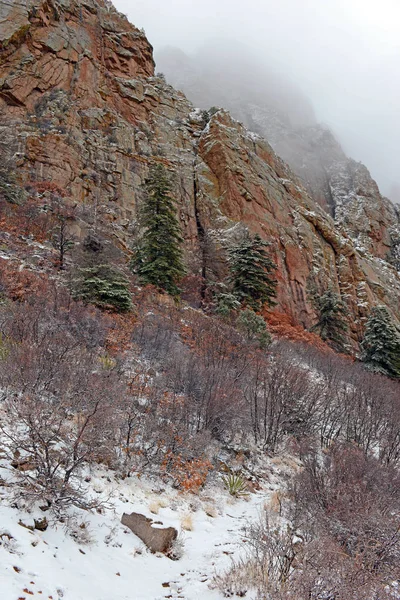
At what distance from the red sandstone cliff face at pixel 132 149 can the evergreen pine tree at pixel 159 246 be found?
3.84 m

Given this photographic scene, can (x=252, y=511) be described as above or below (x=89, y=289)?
below

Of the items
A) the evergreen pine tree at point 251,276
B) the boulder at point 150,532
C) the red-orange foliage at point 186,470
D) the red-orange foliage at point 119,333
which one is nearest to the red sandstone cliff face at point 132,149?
the evergreen pine tree at point 251,276

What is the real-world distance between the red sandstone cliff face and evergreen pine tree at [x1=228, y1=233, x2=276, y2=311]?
3.41 metres

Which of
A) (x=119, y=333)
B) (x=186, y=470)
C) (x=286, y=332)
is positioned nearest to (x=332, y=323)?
(x=286, y=332)

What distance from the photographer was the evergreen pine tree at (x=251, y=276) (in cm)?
2336

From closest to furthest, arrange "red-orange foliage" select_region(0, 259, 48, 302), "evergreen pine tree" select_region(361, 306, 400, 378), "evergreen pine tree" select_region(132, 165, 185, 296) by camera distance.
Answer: "red-orange foliage" select_region(0, 259, 48, 302)
"evergreen pine tree" select_region(132, 165, 185, 296)
"evergreen pine tree" select_region(361, 306, 400, 378)

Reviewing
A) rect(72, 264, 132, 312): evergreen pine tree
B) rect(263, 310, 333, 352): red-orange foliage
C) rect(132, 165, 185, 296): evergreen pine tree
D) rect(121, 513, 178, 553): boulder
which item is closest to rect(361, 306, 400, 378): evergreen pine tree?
rect(263, 310, 333, 352): red-orange foliage

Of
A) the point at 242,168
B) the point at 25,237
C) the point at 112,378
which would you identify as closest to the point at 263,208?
the point at 242,168

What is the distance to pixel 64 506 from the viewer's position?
416cm

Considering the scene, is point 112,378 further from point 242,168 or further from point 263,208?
point 242,168

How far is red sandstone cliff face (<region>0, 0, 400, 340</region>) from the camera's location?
1014 inches

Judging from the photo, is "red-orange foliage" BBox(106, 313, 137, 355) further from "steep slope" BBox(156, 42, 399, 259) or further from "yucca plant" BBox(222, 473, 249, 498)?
"steep slope" BBox(156, 42, 399, 259)

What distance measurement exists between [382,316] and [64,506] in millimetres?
23575

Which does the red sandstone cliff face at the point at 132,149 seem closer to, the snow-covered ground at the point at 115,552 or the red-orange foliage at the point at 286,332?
the red-orange foliage at the point at 286,332
